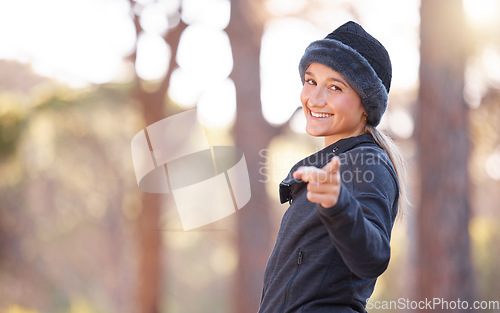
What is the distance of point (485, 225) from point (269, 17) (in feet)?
24.7

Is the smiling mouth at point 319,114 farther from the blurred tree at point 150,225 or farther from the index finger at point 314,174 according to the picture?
the blurred tree at point 150,225

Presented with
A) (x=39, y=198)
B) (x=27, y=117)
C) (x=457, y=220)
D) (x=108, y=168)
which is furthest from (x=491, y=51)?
(x=39, y=198)

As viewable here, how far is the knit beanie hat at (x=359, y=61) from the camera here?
179 centimetres

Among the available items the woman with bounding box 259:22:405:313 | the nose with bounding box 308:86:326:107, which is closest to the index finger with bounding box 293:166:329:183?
the woman with bounding box 259:22:405:313

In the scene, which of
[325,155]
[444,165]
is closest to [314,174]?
[325,155]

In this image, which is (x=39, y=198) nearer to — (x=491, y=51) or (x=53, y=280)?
(x=53, y=280)

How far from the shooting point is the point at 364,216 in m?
1.46

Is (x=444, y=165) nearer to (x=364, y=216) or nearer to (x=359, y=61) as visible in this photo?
(x=359, y=61)

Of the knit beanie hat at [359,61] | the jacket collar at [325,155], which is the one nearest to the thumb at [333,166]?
the jacket collar at [325,155]

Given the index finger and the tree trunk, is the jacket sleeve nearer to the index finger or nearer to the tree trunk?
the index finger

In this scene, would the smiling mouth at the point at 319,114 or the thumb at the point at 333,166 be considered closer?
the thumb at the point at 333,166

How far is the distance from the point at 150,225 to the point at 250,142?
2.60 m

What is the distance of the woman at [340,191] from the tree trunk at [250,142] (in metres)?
5.76

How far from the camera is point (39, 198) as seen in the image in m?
16.6
